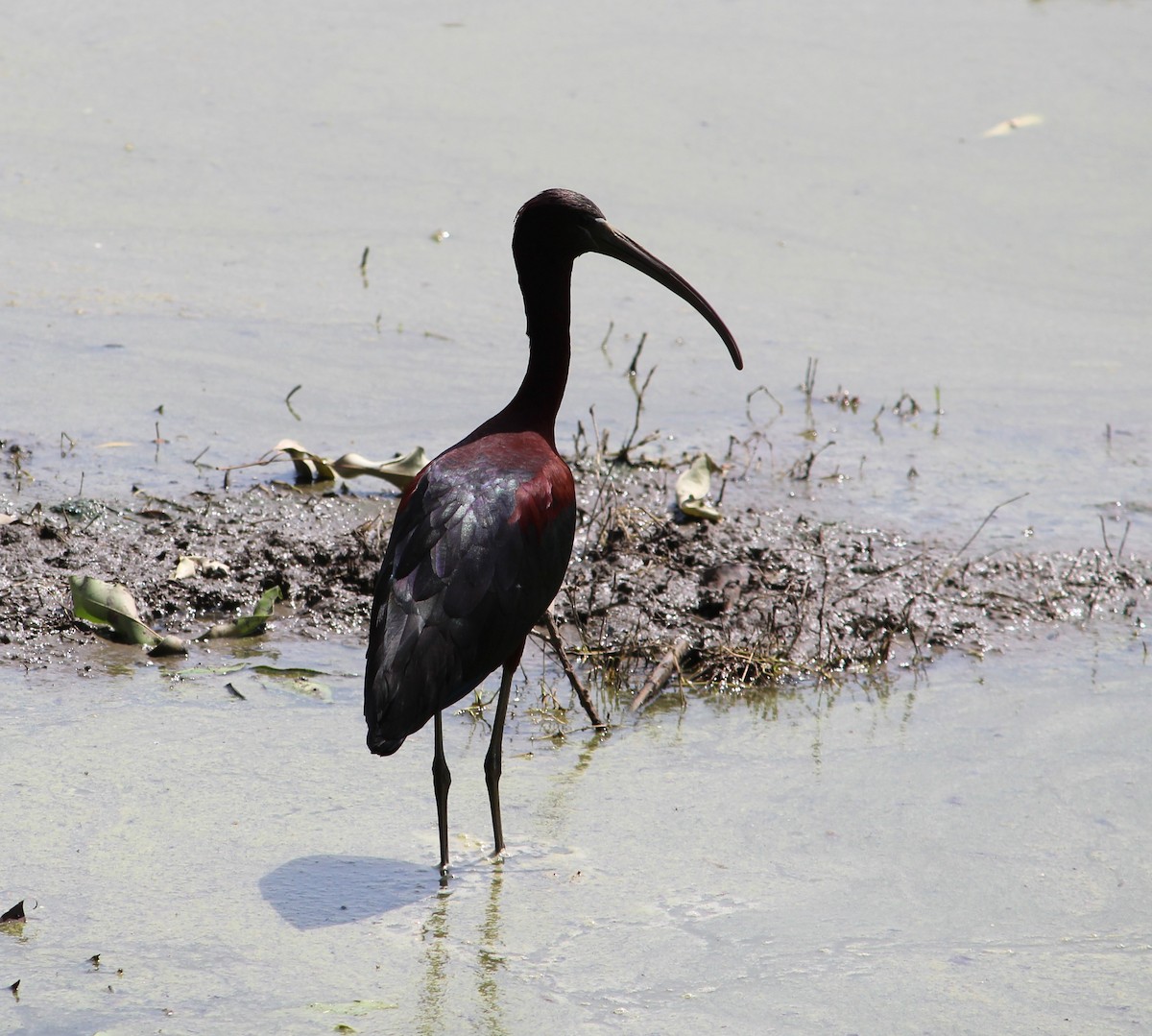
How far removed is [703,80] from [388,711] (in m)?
6.64

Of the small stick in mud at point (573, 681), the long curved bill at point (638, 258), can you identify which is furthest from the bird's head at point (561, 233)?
the small stick in mud at point (573, 681)

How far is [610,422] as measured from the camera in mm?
5953

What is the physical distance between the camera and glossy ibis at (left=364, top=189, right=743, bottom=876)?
3166 mm

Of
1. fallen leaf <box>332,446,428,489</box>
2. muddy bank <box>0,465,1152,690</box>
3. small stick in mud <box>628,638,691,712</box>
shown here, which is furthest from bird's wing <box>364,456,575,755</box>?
fallen leaf <box>332,446,428,489</box>

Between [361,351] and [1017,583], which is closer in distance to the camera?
[1017,583]

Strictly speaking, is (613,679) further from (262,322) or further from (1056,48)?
(1056,48)

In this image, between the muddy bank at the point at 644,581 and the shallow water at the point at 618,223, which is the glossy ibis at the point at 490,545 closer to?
the muddy bank at the point at 644,581

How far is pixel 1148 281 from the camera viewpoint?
7.79m

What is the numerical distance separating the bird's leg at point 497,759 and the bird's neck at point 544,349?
578 millimetres

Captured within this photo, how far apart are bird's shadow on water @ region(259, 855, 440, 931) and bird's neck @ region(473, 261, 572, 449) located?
105 centimetres

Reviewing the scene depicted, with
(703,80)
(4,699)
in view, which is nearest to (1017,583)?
(4,699)

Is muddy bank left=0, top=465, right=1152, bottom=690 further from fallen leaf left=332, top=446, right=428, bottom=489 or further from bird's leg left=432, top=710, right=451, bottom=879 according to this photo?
bird's leg left=432, top=710, right=451, bottom=879

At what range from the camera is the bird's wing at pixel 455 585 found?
313 centimetres

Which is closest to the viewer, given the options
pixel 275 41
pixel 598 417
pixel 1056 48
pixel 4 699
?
pixel 4 699
